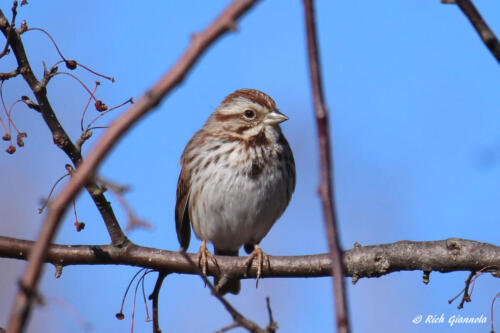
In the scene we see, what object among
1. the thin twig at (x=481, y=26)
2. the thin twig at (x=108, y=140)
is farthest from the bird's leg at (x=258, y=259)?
the thin twig at (x=108, y=140)

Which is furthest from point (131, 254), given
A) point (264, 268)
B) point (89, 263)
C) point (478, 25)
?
point (478, 25)

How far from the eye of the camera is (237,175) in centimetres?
599

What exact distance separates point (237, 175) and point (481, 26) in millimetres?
4236

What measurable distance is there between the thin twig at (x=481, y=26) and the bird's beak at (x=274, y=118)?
4.34 meters

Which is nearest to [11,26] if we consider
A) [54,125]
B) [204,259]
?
[54,125]

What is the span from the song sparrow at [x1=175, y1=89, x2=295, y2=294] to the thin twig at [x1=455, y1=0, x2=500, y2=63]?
4076mm

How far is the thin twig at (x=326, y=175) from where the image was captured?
1.28 m

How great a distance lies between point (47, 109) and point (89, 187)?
0.56 meters

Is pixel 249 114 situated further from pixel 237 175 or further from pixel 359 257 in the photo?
pixel 359 257

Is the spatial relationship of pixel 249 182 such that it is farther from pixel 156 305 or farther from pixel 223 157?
pixel 156 305

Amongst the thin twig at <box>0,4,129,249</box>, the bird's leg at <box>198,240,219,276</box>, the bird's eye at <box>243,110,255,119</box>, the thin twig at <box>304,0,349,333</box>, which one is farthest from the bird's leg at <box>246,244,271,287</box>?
the thin twig at <box>304,0,349,333</box>

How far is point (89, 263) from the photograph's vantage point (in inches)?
182

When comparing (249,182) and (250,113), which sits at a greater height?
(250,113)

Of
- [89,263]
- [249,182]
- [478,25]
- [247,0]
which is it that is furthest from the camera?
[249,182]
